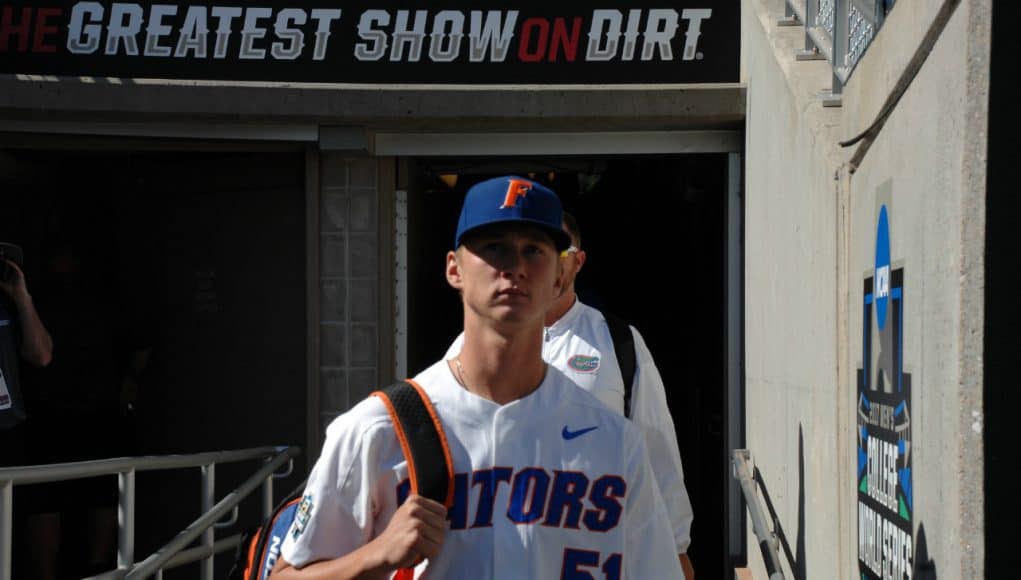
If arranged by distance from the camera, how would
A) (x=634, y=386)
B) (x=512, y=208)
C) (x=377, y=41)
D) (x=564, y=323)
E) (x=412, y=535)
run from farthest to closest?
(x=377, y=41)
(x=564, y=323)
(x=634, y=386)
(x=512, y=208)
(x=412, y=535)

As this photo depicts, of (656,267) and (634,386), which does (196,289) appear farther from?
(656,267)

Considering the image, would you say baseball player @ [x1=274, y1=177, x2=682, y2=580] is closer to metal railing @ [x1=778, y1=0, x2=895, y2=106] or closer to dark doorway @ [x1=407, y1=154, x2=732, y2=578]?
metal railing @ [x1=778, y1=0, x2=895, y2=106]

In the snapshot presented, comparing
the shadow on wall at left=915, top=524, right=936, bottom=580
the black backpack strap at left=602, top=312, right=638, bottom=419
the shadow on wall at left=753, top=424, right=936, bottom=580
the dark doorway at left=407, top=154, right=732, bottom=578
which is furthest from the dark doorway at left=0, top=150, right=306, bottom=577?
the shadow on wall at left=915, top=524, right=936, bottom=580

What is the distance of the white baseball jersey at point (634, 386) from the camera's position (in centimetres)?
456

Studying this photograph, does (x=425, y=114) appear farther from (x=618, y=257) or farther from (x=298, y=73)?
(x=618, y=257)

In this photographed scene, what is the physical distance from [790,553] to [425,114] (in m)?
3.47

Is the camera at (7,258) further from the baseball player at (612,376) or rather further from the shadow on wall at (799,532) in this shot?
the shadow on wall at (799,532)

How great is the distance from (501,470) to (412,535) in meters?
0.26

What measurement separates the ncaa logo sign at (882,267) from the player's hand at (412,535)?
147 centimetres

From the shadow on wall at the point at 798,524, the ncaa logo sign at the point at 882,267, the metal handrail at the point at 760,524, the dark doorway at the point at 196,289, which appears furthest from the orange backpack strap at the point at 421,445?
the dark doorway at the point at 196,289

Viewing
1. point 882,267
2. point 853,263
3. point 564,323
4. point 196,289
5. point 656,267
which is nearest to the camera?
point 882,267

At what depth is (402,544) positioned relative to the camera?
100 inches

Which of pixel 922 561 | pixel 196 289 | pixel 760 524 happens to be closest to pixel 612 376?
pixel 760 524

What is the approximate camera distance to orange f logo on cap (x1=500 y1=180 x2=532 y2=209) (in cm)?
285
